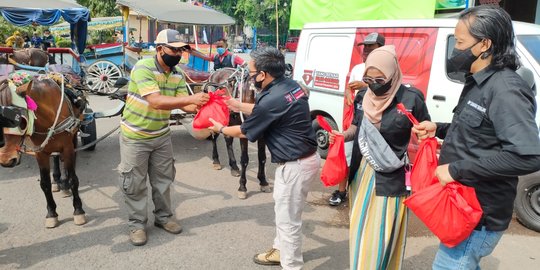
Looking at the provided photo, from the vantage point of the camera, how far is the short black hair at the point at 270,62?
290 cm

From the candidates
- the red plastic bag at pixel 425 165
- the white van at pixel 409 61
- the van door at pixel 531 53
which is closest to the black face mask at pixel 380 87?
the red plastic bag at pixel 425 165

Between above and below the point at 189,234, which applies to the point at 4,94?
above

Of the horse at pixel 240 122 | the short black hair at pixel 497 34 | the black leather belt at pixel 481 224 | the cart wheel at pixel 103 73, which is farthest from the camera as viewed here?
the cart wheel at pixel 103 73

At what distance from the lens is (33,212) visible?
14.6ft

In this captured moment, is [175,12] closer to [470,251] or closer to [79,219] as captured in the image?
[79,219]

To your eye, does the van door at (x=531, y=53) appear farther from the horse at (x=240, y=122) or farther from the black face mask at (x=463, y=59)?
the horse at (x=240, y=122)

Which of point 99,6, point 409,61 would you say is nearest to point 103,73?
point 409,61

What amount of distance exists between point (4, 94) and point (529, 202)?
498 cm

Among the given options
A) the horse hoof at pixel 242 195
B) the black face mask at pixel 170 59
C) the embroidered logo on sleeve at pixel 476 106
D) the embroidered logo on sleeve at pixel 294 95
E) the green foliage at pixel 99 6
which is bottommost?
the horse hoof at pixel 242 195

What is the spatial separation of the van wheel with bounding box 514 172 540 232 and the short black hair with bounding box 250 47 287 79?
9.38 ft

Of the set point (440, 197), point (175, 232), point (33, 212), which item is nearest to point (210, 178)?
point (175, 232)

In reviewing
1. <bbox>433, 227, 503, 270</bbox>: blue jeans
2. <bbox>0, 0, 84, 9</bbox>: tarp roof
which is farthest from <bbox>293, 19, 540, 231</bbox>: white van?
<bbox>0, 0, 84, 9</bbox>: tarp roof

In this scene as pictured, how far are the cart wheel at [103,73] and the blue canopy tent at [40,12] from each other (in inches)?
58.7

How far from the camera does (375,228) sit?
2469mm
